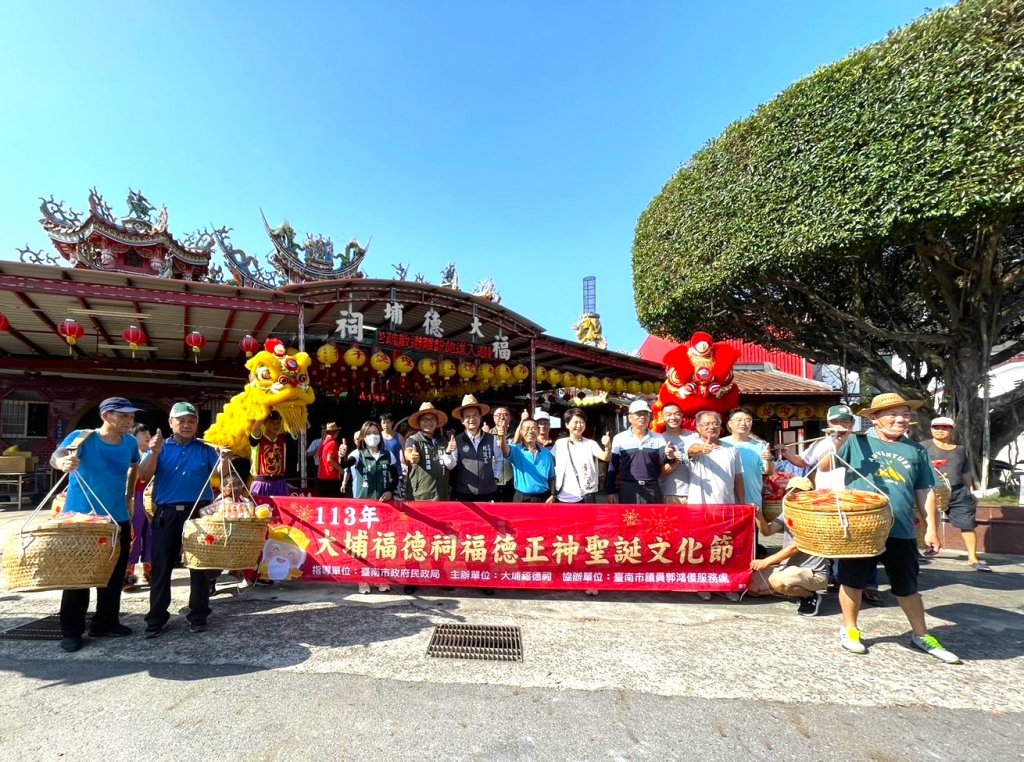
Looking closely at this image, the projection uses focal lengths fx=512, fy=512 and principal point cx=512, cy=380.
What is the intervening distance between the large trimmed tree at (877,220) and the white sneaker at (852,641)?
575cm

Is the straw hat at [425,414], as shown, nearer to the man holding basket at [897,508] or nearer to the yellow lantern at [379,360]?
the man holding basket at [897,508]

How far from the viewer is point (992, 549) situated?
658cm

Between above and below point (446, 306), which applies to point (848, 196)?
above

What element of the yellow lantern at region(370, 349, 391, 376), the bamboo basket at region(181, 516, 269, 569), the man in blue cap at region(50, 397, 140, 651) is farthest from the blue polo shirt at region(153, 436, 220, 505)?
the yellow lantern at region(370, 349, 391, 376)

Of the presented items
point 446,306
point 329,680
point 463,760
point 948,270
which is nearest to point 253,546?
point 329,680

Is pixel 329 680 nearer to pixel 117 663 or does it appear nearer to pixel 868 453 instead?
pixel 117 663

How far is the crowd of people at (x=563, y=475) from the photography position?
136 inches

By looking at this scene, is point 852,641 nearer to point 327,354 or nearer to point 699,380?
point 699,380

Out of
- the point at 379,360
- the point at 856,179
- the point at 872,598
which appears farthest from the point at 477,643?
the point at 856,179

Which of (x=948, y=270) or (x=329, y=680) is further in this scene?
(x=948, y=270)

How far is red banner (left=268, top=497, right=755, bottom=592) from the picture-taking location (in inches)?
176

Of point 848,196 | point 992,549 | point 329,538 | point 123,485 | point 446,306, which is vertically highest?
point 848,196

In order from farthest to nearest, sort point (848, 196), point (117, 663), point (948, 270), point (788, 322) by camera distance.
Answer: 1. point (788, 322)
2. point (948, 270)
3. point (848, 196)
4. point (117, 663)

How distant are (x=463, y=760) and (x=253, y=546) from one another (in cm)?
219
